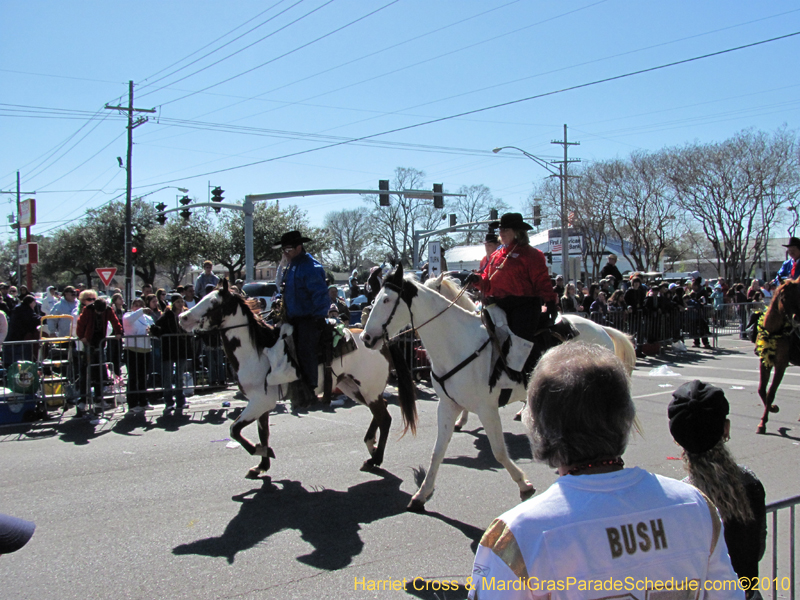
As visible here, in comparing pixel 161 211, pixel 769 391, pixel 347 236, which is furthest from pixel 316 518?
pixel 347 236

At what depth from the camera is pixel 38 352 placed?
997 cm

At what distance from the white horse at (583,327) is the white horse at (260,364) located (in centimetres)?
94

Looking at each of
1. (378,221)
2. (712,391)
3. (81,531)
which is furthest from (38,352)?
(378,221)

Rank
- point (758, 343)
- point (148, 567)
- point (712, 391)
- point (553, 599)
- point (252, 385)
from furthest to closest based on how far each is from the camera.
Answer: point (758, 343) → point (252, 385) → point (148, 567) → point (712, 391) → point (553, 599)

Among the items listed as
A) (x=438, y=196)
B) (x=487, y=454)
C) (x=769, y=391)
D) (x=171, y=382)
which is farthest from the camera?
(x=438, y=196)

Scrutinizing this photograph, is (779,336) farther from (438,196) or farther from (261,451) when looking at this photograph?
(438,196)

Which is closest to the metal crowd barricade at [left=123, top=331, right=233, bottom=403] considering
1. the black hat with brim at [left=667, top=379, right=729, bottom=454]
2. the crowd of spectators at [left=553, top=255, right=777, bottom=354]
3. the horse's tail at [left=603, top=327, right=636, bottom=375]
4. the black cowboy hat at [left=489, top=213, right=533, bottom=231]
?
the black cowboy hat at [left=489, top=213, right=533, bottom=231]

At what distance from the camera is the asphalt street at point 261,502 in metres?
4.17

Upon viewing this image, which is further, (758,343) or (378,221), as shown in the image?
(378,221)

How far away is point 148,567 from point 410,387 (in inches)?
126

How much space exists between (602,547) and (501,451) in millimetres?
3847

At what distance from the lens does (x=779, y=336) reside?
324 inches

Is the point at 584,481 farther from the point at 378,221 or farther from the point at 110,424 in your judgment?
A: the point at 378,221

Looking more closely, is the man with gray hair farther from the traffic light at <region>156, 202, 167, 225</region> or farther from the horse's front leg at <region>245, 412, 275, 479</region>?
the traffic light at <region>156, 202, 167, 225</region>
